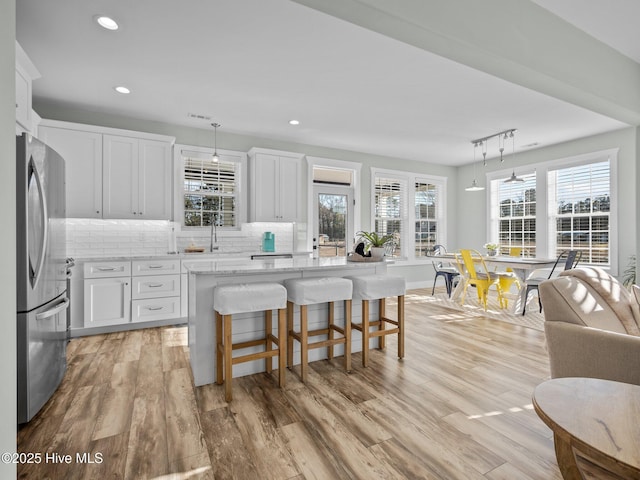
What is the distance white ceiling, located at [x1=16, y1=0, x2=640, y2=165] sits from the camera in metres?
2.52

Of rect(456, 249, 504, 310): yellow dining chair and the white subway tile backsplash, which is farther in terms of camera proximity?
rect(456, 249, 504, 310): yellow dining chair

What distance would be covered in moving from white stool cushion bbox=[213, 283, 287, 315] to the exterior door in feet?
12.0

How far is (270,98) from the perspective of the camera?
397 centimetres

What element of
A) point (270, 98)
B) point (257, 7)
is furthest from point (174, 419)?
point (270, 98)

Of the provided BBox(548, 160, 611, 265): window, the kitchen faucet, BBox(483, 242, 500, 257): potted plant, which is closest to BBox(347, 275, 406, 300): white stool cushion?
the kitchen faucet

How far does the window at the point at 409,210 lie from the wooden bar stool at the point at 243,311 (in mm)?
4504

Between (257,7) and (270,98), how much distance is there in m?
1.57

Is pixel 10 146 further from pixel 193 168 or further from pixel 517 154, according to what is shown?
pixel 517 154

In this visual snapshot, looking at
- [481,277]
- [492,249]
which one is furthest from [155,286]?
[492,249]

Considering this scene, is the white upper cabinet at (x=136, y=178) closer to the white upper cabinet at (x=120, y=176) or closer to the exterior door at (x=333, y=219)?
the white upper cabinet at (x=120, y=176)

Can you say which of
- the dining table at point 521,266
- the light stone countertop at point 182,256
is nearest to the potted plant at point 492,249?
the dining table at point 521,266

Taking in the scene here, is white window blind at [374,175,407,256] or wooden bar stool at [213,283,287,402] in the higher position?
white window blind at [374,175,407,256]

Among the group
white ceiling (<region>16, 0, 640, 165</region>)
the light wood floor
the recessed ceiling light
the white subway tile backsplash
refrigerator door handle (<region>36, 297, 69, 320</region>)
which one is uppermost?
white ceiling (<region>16, 0, 640, 165</region>)

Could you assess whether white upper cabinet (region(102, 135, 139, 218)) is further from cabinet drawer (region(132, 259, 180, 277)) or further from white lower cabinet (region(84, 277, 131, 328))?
white lower cabinet (region(84, 277, 131, 328))
